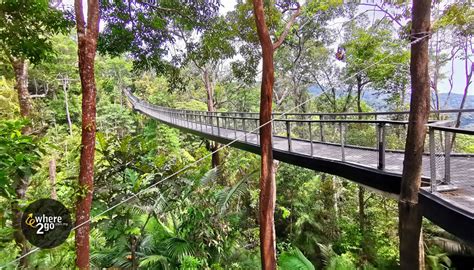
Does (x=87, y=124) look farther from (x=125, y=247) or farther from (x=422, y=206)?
(x=422, y=206)

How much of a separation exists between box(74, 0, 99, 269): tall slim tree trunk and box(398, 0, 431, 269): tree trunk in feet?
9.97

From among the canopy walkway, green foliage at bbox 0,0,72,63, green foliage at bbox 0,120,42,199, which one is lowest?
the canopy walkway

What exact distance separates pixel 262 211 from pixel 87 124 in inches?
104

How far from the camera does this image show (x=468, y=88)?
9125mm

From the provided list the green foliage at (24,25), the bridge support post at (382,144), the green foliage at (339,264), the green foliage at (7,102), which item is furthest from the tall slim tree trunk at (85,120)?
the green foliage at (7,102)

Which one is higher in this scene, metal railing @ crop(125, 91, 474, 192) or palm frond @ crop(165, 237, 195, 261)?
metal railing @ crop(125, 91, 474, 192)

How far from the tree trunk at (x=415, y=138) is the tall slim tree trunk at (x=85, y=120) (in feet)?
9.97

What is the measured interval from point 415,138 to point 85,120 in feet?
10.4

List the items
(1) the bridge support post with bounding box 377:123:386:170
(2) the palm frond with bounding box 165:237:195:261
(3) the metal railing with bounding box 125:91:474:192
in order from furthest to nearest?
(2) the palm frond with bounding box 165:237:195:261, (1) the bridge support post with bounding box 377:123:386:170, (3) the metal railing with bounding box 125:91:474:192

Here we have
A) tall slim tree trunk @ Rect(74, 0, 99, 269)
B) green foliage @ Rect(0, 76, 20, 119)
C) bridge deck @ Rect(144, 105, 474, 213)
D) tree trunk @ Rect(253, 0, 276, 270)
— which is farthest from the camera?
green foliage @ Rect(0, 76, 20, 119)

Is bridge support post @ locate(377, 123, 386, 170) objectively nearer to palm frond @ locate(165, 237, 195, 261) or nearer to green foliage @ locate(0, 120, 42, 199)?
palm frond @ locate(165, 237, 195, 261)

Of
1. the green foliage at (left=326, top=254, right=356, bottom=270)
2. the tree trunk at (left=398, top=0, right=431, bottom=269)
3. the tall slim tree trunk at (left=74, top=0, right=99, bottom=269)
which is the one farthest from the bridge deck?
the green foliage at (left=326, top=254, right=356, bottom=270)

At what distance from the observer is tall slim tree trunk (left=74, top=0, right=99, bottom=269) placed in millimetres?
2656

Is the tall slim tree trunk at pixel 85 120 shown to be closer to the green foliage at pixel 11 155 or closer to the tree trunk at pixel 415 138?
the green foliage at pixel 11 155
